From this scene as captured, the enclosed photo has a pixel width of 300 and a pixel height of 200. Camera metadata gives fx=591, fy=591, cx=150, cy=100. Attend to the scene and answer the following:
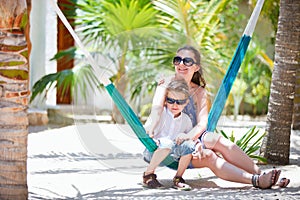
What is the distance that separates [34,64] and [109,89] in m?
4.98

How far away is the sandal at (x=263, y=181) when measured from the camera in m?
3.98

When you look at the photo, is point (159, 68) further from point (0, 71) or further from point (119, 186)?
point (0, 71)

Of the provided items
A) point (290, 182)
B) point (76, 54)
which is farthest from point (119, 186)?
point (76, 54)

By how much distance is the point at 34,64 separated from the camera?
29.2ft

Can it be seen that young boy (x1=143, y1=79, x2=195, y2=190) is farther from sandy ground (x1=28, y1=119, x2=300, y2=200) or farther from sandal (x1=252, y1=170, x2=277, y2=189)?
sandal (x1=252, y1=170, x2=277, y2=189)

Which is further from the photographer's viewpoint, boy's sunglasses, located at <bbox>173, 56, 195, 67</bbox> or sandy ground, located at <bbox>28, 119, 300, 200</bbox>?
boy's sunglasses, located at <bbox>173, 56, 195, 67</bbox>

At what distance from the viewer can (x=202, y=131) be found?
4.20m

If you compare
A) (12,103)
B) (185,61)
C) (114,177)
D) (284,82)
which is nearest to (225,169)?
(185,61)

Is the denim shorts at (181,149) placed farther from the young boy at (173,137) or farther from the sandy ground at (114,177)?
the sandy ground at (114,177)

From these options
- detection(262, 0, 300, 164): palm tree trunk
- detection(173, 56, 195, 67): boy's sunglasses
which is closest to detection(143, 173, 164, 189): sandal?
detection(173, 56, 195, 67): boy's sunglasses

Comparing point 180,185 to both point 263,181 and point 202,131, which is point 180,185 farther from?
point 263,181

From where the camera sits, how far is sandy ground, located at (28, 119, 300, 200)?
12.9ft

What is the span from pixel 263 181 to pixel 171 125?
2.45 feet

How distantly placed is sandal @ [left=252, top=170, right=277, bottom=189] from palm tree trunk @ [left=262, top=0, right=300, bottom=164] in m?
0.97
